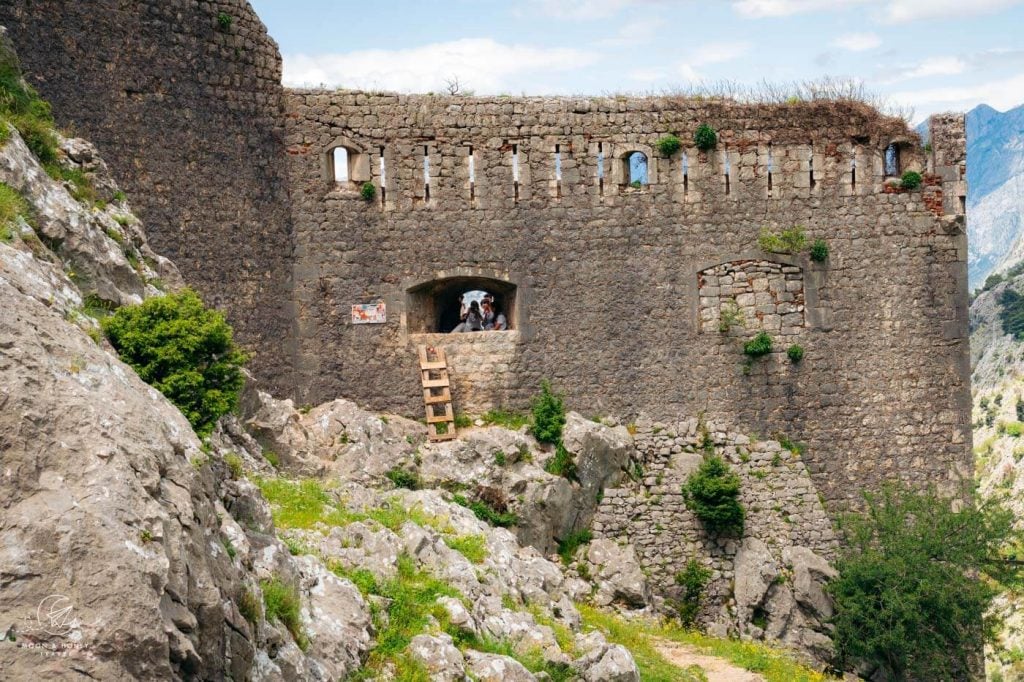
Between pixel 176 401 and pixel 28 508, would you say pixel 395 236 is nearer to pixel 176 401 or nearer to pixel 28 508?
pixel 176 401

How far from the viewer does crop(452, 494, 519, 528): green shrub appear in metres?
17.5

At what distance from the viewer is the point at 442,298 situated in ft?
66.4

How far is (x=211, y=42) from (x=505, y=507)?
8500 millimetres

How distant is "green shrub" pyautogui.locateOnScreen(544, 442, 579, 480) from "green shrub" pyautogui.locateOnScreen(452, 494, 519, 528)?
3.51 ft

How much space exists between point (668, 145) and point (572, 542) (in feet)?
22.9

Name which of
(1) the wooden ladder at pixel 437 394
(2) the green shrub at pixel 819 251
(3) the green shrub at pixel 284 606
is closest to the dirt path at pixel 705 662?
(1) the wooden ladder at pixel 437 394

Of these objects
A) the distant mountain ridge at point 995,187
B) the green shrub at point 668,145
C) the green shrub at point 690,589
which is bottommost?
the green shrub at point 690,589

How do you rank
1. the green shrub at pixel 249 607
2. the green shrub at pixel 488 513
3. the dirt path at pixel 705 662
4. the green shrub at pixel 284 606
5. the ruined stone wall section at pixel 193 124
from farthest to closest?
the green shrub at pixel 488 513 → the dirt path at pixel 705 662 → the ruined stone wall section at pixel 193 124 → the green shrub at pixel 284 606 → the green shrub at pixel 249 607

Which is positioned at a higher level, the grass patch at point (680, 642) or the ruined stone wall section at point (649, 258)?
the ruined stone wall section at point (649, 258)

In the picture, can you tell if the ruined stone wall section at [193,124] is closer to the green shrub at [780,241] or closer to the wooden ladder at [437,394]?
the wooden ladder at [437,394]

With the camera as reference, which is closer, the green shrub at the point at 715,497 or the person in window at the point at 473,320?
the green shrub at the point at 715,497

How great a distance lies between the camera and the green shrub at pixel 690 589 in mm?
18609

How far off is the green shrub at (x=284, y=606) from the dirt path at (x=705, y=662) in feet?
25.2

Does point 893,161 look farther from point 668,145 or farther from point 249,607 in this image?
point 249,607
